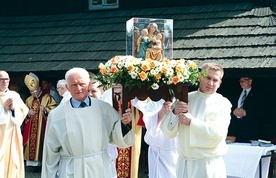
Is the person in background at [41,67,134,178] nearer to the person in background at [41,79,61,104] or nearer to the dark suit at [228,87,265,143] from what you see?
the dark suit at [228,87,265,143]

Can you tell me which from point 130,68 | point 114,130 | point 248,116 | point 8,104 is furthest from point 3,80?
point 248,116

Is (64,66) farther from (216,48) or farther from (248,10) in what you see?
(248,10)

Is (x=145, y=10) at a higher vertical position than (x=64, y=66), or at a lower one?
higher

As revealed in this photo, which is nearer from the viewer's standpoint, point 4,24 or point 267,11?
point 267,11

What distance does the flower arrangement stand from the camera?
18.5 ft

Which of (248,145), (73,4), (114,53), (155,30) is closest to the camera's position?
(155,30)

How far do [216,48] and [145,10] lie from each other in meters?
2.56

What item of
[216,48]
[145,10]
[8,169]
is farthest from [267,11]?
[8,169]

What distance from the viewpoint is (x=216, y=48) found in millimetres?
10211

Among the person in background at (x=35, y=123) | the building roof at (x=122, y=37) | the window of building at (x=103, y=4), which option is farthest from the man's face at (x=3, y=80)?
the window of building at (x=103, y=4)

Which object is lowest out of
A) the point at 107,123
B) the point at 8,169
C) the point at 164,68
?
the point at 8,169

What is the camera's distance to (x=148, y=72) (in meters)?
5.67

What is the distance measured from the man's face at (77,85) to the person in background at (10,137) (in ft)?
10.5

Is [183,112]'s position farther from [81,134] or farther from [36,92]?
[36,92]
